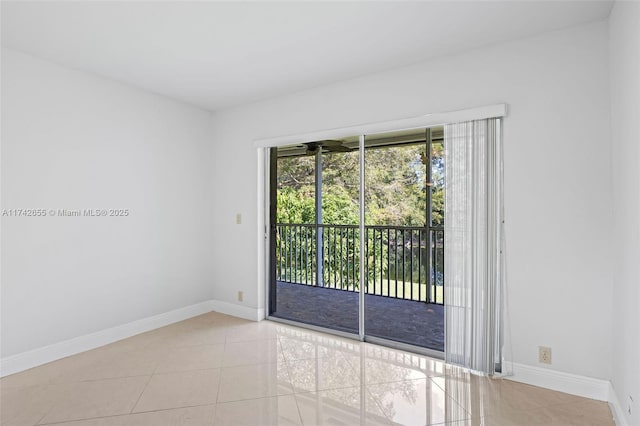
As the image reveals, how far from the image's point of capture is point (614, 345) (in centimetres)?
206

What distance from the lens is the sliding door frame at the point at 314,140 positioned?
2.61m

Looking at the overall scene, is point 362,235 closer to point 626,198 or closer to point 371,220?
point 371,220

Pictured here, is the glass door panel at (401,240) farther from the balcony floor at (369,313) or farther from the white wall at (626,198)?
the white wall at (626,198)

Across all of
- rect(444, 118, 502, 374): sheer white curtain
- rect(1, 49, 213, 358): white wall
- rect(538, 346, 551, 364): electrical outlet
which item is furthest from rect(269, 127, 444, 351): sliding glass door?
rect(1, 49, 213, 358): white wall

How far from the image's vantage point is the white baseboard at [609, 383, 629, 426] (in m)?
1.80

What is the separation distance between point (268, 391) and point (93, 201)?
2.34 meters

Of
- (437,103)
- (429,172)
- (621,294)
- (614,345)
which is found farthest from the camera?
(429,172)

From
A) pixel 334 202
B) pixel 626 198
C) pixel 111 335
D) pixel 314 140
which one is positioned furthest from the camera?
pixel 334 202

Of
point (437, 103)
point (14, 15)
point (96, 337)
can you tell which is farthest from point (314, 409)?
point (14, 15)

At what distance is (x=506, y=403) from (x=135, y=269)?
11.2ft

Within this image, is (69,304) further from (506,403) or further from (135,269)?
(506,403)

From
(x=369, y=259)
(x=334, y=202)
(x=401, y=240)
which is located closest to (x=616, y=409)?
(x=401, y=240)

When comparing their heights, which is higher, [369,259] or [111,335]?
A: [369,259]

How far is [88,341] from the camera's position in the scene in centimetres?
296
